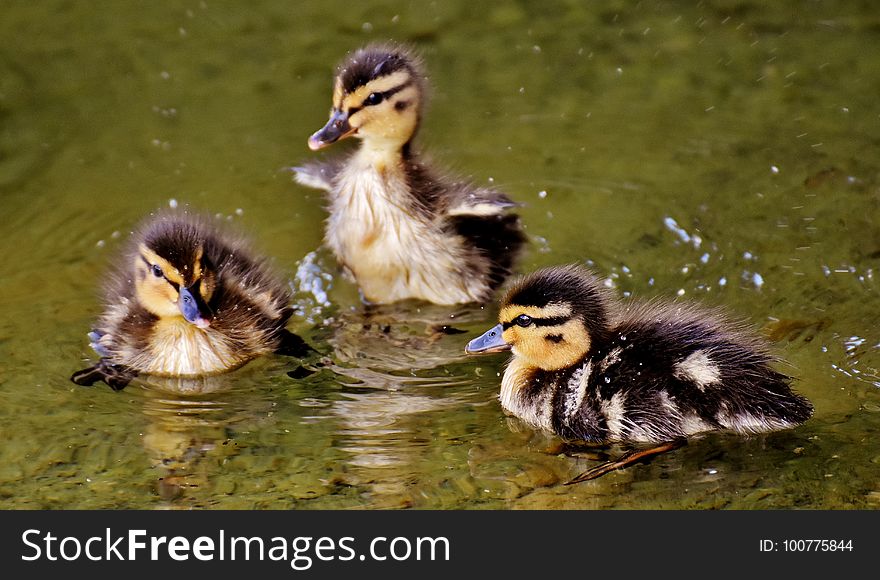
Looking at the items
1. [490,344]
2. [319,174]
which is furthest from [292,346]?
[319,174]

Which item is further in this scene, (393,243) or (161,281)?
(393,243)

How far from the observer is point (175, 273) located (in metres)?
3.99

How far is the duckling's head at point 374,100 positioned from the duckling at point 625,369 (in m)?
0.97

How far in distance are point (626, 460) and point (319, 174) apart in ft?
6.06

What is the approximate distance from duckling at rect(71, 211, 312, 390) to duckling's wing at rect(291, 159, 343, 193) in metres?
0.59

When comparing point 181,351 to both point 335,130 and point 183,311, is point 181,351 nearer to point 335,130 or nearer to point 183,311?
A: point 183,311

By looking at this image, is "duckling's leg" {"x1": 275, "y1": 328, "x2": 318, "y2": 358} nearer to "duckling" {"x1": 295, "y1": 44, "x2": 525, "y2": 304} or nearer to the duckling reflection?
the duckling reflection

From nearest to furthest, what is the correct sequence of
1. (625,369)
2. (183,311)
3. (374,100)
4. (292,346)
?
(625,369) → (183,311) → (292,346) → (374,100)

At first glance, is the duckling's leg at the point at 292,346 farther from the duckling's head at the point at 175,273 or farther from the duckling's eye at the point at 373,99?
the duckling's eye at the point at 373,99

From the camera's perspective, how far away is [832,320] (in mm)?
4152

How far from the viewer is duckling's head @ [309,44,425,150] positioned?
4.45 m

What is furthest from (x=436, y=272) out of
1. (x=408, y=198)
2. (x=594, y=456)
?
(x=594, y=456)

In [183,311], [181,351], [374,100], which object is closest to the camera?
[183,311]

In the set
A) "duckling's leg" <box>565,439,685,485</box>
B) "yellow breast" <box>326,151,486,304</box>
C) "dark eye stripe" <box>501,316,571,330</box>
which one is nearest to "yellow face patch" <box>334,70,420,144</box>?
"yellow breast" <box>326,151,486,304</box>
